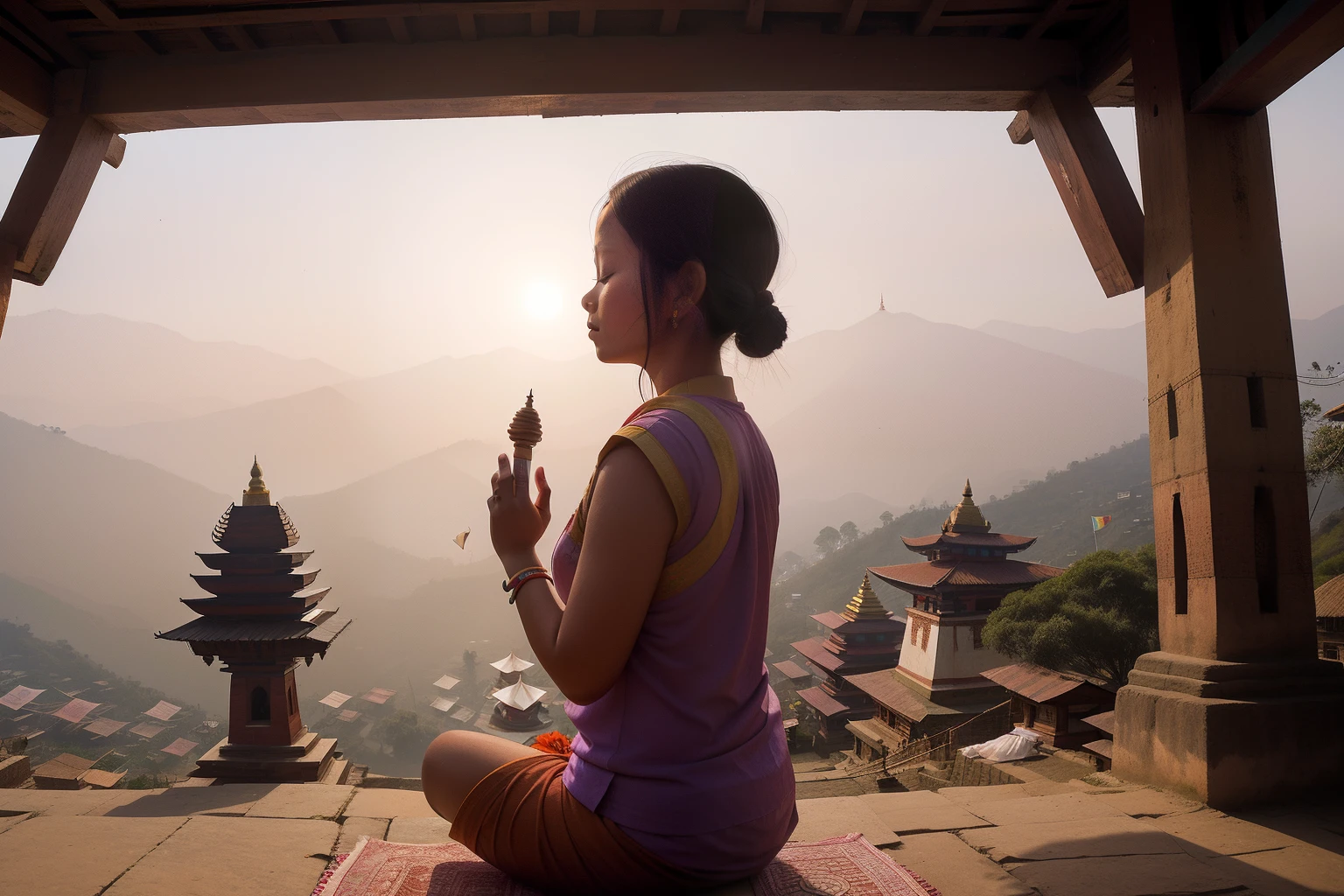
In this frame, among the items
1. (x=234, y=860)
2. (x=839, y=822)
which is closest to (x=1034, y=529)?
(x=839, y=822)

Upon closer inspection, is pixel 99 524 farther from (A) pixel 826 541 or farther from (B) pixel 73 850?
(B) pixel 73 850

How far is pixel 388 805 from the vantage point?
10.3 feet

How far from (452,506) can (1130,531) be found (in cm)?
10146

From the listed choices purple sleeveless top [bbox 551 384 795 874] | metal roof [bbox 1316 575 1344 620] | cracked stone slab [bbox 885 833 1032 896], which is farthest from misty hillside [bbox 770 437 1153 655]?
purple sleeveless top [bbox 551 384 795 874]

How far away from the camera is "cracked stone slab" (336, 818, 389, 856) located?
2.49m

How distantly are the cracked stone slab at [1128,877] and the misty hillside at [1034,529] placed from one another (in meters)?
64.2

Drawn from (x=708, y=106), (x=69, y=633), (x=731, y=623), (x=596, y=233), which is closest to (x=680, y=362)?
(x=596, y=233)

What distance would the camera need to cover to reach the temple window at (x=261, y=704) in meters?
8.23

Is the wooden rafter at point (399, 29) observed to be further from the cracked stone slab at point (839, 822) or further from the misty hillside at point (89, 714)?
the misty hillside at point (89, 714)

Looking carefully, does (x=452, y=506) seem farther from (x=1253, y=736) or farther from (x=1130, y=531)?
(x=1253, y=736)

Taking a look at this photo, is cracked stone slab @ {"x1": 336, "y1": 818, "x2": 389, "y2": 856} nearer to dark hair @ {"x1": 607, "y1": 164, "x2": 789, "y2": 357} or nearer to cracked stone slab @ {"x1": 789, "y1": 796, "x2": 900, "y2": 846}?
cracked stone slab @ {"x1": 789, "y1": 796, "x2": 900, "y2": 846}

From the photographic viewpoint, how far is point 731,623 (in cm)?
146

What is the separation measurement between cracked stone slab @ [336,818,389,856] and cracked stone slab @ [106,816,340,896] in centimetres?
3

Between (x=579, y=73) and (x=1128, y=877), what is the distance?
3.92m
